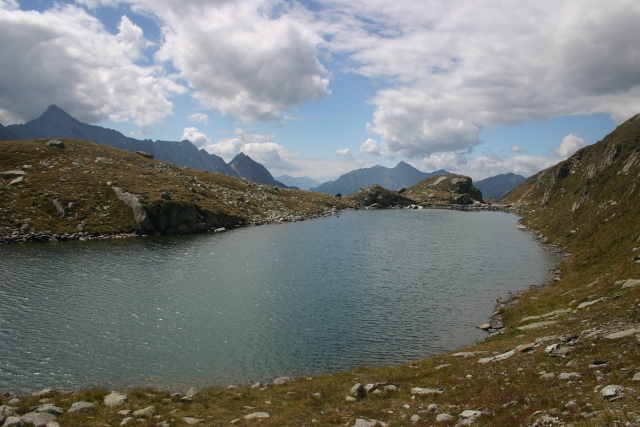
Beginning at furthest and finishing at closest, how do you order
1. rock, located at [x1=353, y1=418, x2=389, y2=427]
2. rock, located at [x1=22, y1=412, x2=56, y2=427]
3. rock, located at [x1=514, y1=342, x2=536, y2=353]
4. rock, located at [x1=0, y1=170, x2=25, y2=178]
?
rock, located at [x1=0, y1=170, x2=25, y2=178] < rock, located at [x1=514, y1=342, x2=536, y2=353] < rock, located at [x1=22, y1=412, x2=56, y2=427] < rock, located at [x1=353, y1=418, x2=389, y2=427]

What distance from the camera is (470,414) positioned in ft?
54.1

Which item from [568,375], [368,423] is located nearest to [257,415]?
[368,423]

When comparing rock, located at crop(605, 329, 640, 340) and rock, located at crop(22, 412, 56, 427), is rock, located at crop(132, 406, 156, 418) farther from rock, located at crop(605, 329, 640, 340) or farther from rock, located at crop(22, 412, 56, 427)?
rock, located at crop(605, 329, 640, 340)

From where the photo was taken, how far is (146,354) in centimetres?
3547

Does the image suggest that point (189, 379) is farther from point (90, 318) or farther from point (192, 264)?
point (192, 264)

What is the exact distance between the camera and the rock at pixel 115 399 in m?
23.5

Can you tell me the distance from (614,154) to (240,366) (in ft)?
349

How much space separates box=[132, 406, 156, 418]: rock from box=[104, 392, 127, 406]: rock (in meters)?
2.37

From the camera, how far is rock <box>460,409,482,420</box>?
635 inches

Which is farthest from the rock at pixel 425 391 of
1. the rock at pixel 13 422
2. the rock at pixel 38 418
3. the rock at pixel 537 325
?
the rock at pixel 13 422

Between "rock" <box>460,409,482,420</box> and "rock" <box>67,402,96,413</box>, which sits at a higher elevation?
"rock" <box>460,409,482,420</box>

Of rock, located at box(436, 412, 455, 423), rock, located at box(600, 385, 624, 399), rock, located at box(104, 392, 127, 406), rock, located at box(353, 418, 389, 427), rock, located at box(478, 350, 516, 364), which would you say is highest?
rock, located at box(600, 385, 624, 399)

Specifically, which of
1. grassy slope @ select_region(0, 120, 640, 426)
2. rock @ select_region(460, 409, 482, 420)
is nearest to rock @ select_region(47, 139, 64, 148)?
grassy slope @ select_region(0, 120, 640, 426)

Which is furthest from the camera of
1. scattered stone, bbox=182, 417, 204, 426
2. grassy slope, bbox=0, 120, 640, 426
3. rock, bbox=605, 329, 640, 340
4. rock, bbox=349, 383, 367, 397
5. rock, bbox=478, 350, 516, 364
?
rock, bbox=478, 350, 516, 364
